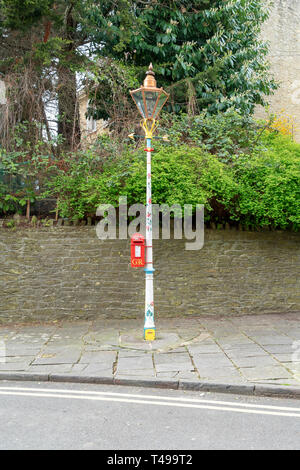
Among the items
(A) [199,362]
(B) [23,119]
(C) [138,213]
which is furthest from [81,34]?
(A) [199,362]

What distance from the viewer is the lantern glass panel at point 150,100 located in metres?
7.38

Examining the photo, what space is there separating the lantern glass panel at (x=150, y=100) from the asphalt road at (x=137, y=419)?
4.74 meters

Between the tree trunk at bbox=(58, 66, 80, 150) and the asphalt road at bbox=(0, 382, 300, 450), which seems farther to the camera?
the tree trunk at bbox=(58, 66, 80, 150)

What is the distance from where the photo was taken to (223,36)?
1252cm

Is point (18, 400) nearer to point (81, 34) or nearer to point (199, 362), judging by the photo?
point (199, 362)

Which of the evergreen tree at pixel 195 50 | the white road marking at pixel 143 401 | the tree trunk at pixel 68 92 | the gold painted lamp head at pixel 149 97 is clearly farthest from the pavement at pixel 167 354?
the evergreen tree at pixel 195 50

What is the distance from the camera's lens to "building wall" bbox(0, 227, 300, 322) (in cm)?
901

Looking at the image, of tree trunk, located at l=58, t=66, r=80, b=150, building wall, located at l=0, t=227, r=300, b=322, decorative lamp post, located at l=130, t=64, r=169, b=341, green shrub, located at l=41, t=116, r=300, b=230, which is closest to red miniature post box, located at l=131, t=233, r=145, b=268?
decorative lamp post, located at l=130, t=64, r=169, b=341

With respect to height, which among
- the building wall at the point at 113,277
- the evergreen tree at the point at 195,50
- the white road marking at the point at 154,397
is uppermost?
the evergreen tree at the point at 195,50

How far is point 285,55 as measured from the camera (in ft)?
62.3

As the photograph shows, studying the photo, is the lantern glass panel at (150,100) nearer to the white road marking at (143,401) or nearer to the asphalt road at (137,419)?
the asphalt road at (137,419)

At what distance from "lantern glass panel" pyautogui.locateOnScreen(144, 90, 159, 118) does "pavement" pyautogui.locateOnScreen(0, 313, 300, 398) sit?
4.09m

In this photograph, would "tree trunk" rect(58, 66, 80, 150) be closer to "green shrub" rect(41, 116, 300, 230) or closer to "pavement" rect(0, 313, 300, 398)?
"green shrub" rect(41, 116, 300, 230)

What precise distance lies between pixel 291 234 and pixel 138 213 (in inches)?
148
